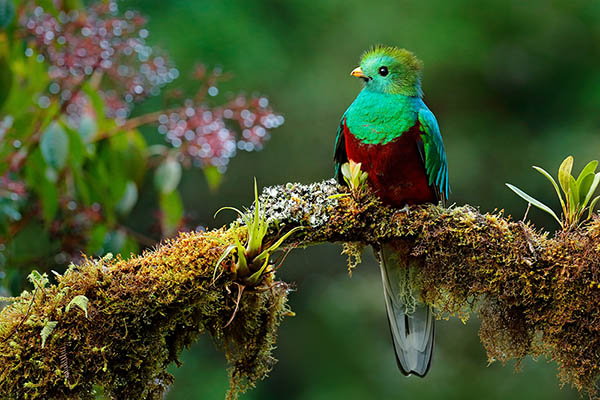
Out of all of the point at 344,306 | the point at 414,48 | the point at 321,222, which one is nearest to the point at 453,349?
the point at 344,306

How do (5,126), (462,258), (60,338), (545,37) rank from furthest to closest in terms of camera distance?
(545,37), (5,126), (462,258), (60,338)

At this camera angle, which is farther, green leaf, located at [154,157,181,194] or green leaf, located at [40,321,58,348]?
green leaf, located at [154,157,181,194]

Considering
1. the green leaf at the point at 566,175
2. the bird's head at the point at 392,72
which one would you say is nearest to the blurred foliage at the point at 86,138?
the bird's head at the point at 392,72

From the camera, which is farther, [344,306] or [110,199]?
[344,306]

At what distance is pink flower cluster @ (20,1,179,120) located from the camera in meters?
2.43

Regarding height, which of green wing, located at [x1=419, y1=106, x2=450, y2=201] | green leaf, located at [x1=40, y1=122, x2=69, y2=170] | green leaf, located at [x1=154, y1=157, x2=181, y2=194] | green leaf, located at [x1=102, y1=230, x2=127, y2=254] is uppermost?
green wing, located at [x1=419, y1=106, x2=450, y2=201]

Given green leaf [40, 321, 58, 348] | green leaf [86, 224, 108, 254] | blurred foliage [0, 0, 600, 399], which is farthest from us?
blurred foliage [0, 0, 600, 399]

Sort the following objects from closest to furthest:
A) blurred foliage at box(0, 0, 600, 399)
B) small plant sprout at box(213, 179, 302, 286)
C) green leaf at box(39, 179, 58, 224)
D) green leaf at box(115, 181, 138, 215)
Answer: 1. small plant sprout at box(213, 179, 302, 286)
2. green leaf at box(39, 179, 58, 224)
3. green leaf at box(115, 181, 138, 215)
4. blurred foliage at box(0, 0, 600, 399)

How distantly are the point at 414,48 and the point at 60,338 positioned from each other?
5.06 meters

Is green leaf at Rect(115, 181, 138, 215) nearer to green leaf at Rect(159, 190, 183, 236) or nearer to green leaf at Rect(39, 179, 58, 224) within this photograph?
green leaf at Rect(159, 190, 183, 236)

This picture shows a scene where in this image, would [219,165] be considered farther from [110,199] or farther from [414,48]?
[414,48]

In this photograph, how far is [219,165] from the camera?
2557 millimetres

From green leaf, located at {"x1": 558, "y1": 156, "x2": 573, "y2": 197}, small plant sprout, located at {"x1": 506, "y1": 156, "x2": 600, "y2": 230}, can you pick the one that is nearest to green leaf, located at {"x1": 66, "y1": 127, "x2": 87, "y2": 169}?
small plant sprout, located at {"x1": 506, "y1": 156, "x2": 600, "y2": 230}

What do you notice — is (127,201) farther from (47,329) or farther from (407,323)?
(407,323)
